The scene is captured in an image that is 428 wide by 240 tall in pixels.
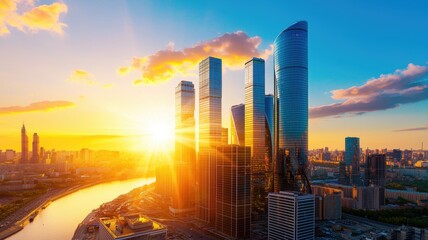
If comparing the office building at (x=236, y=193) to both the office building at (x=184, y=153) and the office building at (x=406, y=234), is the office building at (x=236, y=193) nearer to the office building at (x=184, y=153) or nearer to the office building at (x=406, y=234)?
the office building at (x=184, y=153)

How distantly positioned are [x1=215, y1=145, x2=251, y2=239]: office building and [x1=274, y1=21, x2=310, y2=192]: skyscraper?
2426cm

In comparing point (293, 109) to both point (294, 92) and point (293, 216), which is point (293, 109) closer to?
point (294, 92)

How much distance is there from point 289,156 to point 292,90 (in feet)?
50.4

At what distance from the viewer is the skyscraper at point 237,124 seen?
84.2m

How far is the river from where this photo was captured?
52.1 metres

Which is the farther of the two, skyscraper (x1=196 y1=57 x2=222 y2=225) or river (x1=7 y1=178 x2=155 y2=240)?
skyscraper (x1=196 y1=57 x2=222 y2=225)

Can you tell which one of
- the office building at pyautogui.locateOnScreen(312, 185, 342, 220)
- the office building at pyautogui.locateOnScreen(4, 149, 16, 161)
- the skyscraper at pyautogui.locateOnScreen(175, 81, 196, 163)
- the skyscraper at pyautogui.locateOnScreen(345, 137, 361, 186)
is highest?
the skyscraper at pyautogui.locateOnScreen(175, 81, 196, 163)

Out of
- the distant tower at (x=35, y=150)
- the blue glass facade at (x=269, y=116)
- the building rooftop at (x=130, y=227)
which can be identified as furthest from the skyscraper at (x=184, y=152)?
the distant tower at (x=35, y=150)

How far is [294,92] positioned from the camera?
67750 mm

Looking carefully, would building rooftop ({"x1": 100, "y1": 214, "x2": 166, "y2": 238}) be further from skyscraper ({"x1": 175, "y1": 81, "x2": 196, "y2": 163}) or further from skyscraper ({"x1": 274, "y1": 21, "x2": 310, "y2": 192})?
skyscraper ({"x1": 274, "y1": 21, "x2": 310, "y2": 192})

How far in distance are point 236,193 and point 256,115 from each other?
32.4m

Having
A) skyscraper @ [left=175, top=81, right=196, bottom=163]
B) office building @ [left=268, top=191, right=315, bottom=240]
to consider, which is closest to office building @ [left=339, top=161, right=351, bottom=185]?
skyscraper @ [left=175, top=81, right=196, bottom=163]

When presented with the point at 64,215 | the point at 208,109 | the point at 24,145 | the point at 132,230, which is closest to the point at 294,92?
the point at 208,109

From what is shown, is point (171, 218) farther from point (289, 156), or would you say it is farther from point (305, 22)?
point (305, 22)
